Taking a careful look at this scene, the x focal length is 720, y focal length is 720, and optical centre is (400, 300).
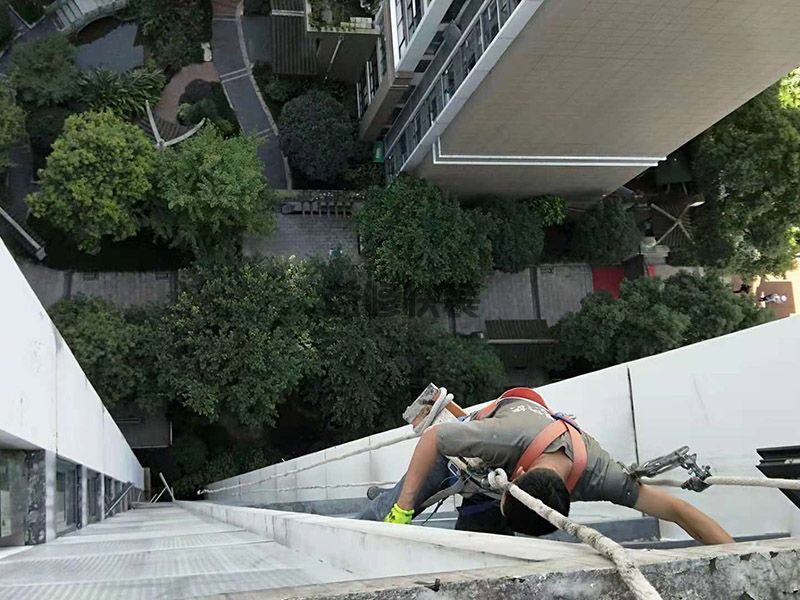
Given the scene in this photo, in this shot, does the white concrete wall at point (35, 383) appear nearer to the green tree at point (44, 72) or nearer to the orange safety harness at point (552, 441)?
the orange safety harness at point (552, 441)

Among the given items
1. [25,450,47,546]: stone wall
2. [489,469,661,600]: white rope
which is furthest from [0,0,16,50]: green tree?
[489,469,661,600]: white rope

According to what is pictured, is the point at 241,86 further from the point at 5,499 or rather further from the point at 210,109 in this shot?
the point at 5,499

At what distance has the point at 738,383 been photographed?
141 inches

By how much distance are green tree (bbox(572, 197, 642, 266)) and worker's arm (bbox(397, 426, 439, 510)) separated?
20.0 metres

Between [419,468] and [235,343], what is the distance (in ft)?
51.8

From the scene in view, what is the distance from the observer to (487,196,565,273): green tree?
21734 millimetres

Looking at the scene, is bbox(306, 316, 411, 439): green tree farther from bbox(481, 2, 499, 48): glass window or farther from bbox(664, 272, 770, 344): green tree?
bbox(481, 2, 499, 48): glass window

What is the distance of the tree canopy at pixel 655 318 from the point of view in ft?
64.8

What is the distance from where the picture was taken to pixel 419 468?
12.9 feet

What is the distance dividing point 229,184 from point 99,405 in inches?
388

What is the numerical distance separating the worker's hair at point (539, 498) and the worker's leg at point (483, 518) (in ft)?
3.18

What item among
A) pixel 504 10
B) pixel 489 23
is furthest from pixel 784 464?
pixel 489 23

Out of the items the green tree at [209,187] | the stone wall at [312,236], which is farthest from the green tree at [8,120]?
the stone wall at [312,236]

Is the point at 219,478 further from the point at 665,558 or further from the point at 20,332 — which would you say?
the point at 665,558
